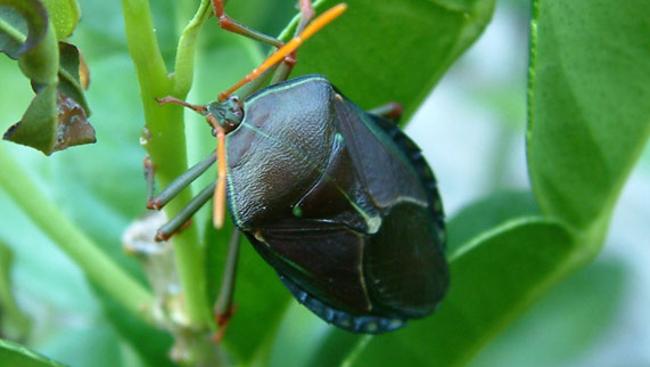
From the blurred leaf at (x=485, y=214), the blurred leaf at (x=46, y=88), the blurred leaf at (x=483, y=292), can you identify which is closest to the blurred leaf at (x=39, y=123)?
the blurred leaf at (x=46, y=88)

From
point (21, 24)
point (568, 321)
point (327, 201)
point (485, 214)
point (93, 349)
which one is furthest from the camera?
point (568, 321)

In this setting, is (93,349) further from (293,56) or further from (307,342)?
(293,56)

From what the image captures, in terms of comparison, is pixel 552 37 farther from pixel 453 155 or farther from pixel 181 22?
pixel 453 155

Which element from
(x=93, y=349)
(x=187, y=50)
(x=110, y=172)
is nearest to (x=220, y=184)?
(x=187, y=50)

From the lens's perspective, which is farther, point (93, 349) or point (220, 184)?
point (93, 349)

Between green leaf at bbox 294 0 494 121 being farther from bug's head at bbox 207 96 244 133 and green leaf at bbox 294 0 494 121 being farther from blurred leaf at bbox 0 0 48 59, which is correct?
blurred leaf at bbox 0 0 48 59

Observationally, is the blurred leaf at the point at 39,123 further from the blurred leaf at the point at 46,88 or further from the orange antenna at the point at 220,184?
the orange antenna at the point at 220,184

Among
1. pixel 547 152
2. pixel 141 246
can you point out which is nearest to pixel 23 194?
pixel 141 246

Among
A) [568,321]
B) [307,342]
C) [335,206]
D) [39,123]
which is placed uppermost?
[39,123]
